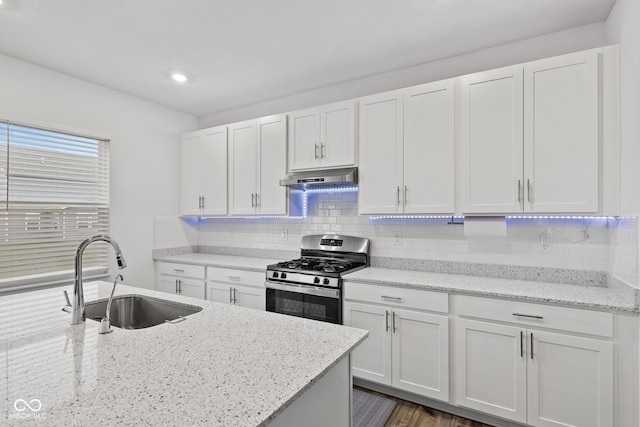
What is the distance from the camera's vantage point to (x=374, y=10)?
7.19ft

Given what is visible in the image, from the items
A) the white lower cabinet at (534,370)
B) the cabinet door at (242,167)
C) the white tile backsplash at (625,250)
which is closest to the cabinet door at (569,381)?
the white lower cabinet at (534,370)

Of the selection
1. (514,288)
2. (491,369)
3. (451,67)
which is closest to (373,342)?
(491,369)

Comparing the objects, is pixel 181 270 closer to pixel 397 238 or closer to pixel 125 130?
pixel 125 130

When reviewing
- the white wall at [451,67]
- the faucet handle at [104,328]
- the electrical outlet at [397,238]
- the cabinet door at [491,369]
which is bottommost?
the cabinet door at [491,369]

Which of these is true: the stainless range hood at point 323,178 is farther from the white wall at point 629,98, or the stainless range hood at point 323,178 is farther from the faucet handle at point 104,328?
the faucet handle at point 104,328

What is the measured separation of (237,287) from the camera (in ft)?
11.0

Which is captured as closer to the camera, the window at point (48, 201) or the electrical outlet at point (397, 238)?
the window at point (48, 201)

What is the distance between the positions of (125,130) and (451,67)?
3.40 meters

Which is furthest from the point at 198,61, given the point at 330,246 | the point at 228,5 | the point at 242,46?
the point at 330,246

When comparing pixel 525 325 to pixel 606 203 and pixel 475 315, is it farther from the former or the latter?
pixel 606 203

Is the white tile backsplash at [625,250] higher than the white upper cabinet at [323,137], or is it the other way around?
the white upper cabinet at [323,137]

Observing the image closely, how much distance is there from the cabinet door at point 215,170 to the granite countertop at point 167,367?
2322 millimetres

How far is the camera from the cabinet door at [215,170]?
12.6 feet

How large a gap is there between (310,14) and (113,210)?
9.32 feet
